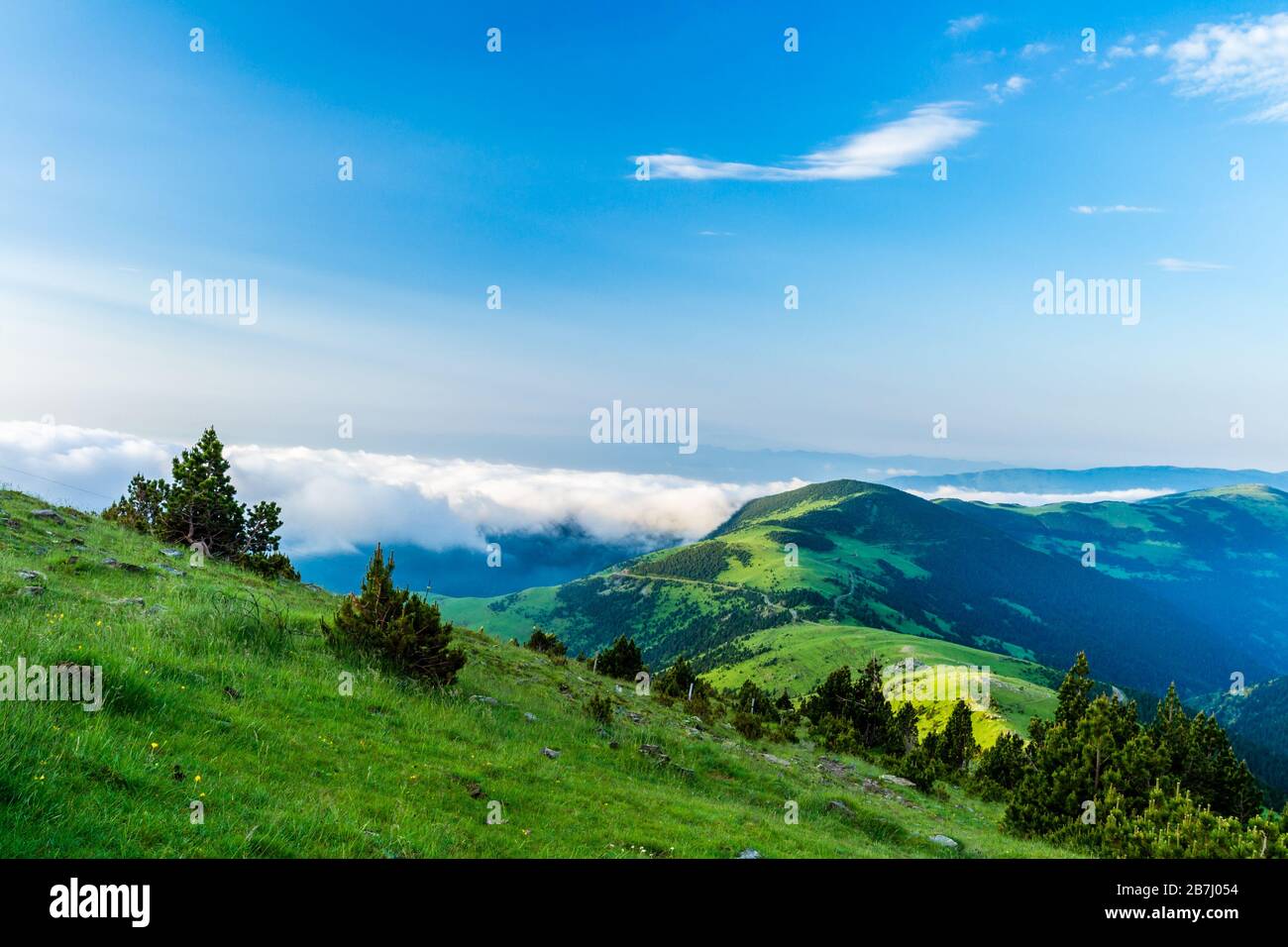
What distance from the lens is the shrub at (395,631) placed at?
1966 cm

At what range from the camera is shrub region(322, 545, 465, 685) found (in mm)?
19656

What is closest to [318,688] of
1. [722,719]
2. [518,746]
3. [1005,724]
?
[518,746]

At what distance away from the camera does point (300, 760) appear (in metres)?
11.4

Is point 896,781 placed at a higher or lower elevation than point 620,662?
lower

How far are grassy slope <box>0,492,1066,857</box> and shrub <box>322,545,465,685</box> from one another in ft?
2.83

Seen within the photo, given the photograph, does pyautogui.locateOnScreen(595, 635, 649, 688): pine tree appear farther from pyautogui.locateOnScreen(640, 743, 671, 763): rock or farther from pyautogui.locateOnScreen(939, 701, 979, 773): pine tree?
pyautogui.locateOnScreen(939, 701, 979, 773): pine tree

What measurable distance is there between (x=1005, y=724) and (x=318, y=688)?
594 ft

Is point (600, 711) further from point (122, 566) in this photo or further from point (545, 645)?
point (545, 645)

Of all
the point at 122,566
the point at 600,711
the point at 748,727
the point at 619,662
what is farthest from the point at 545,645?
the point at 122,566

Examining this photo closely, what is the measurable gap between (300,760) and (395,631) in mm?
8507

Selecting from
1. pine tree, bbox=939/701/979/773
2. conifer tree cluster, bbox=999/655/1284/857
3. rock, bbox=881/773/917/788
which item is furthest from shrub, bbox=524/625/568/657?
pine tree, bbox=939/701/979/773

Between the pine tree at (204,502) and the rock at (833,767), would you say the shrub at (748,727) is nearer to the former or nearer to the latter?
the rock at (833,767)
